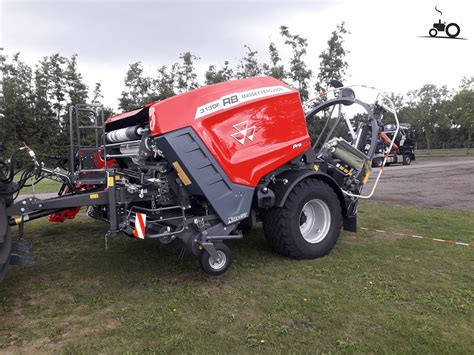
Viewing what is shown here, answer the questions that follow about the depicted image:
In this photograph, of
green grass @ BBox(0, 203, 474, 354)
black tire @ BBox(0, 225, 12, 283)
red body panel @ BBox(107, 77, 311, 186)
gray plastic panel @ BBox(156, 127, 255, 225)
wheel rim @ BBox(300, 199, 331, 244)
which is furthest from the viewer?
→ wheel rim @ BBox(300, 199, 331, 244)

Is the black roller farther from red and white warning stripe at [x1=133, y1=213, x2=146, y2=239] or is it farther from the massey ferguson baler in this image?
red and white warning stripe at [x1=133, y1=213, x2=146, y2=239]

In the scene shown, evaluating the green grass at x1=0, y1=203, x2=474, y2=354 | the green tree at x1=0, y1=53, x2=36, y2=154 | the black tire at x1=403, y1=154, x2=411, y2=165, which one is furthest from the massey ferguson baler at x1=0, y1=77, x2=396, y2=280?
the green tree at x1=0, y1=53, x2=36, y2=154

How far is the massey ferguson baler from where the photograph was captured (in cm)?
385

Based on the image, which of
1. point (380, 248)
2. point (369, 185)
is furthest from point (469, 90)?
point (380, 248)

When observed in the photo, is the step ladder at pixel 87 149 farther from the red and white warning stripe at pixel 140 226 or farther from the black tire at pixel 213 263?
the black tire at pixel 213 263

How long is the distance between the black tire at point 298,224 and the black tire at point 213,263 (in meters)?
0.79

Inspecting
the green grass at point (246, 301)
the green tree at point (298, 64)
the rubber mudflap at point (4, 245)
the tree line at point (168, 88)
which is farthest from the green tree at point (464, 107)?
the rubber mudflap at point (4, 245)

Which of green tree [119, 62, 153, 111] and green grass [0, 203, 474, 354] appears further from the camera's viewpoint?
green tree [119, 62, 153, 111]

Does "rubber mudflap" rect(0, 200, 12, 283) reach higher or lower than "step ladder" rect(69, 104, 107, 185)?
lower

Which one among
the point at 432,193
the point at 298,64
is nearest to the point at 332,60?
the point at 298,64

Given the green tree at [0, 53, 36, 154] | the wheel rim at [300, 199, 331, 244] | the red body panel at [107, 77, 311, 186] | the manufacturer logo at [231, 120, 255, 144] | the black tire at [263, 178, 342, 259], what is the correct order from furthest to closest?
the green tree at [0, 53, 36, 154] < the wheel rim at [300, 199, 331, 244] < the black tire at [263, 178, 342, 259] < the manufacturer logo at [231, 120, 255, 144] < the red body panel at [107, 77, 311, 186]

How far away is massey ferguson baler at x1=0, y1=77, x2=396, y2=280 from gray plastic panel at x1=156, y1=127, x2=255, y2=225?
0.01m

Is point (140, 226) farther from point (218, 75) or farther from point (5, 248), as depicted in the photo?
point (218, 75)

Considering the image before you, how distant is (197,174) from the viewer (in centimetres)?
389
